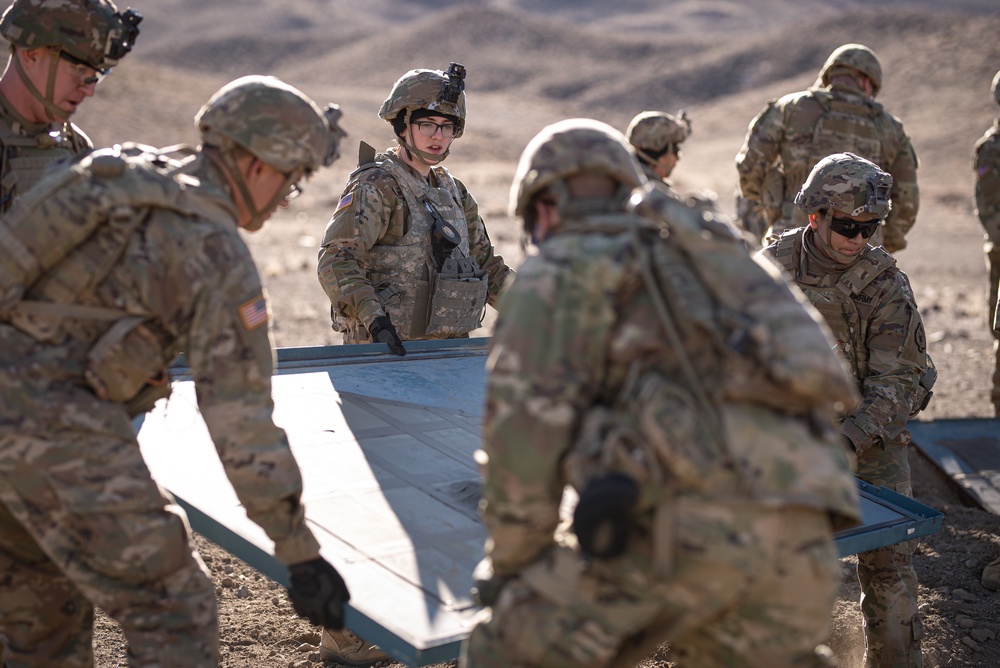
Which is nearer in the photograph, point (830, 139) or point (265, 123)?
point (265, 123)

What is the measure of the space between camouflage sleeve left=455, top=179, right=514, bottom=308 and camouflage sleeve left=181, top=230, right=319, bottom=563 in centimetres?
301

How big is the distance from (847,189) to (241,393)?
298 centimetres

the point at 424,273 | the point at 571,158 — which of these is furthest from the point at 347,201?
the point at 571,158

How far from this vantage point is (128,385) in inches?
124

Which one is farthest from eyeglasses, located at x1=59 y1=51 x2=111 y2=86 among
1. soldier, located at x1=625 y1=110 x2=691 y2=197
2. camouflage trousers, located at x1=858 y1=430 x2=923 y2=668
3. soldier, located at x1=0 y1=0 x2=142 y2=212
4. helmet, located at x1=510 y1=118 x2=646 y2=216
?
camouflage trousers, located at x1=858 y1=430 x2=923 y2=668

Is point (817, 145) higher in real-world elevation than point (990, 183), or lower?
higher

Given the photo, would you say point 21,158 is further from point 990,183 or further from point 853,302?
point 990,183

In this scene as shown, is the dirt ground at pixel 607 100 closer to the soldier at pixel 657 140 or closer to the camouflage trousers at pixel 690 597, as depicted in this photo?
the soldier at pixel 657 140

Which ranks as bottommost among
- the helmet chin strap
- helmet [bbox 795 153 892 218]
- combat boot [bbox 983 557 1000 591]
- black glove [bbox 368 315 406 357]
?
combat boot [bbox 983 557 1000 591]

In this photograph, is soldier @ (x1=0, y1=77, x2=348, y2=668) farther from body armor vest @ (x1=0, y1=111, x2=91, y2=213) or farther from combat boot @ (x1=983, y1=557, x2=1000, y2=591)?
combat boot @ (x1=983, y1=557, x2=1000, y2=591)

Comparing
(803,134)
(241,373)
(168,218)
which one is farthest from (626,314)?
(803,134)

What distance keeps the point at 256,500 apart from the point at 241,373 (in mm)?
345

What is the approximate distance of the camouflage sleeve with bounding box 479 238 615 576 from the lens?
2664mm

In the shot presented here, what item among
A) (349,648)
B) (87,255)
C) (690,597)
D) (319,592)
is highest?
(87,255)
